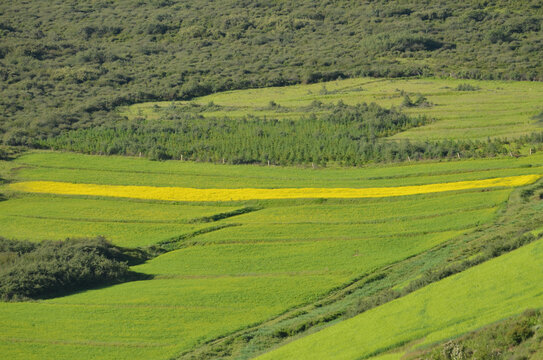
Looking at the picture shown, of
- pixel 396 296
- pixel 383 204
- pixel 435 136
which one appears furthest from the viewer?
pixel 435 136

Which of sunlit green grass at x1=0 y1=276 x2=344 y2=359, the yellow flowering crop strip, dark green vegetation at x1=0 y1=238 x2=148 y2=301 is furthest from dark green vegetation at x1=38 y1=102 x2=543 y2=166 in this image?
sunlit green grass at x1=0 y1=276 x2=344 y2=359

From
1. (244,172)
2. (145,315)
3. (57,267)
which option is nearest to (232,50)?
(244,172)

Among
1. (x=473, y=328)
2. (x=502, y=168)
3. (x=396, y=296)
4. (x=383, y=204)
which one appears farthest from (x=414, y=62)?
(x=473, y=328)

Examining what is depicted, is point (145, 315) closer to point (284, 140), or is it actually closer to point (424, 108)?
point (284, 140)

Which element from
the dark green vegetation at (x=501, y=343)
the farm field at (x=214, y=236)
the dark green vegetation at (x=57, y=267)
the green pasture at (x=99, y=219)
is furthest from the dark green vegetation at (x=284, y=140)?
the dark green vegetation at (x=501, y=343)

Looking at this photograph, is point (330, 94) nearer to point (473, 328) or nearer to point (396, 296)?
point (396, 296)

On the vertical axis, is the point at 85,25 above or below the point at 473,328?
above

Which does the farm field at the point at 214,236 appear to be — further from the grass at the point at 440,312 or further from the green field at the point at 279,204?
the grass at the point at 440,312
